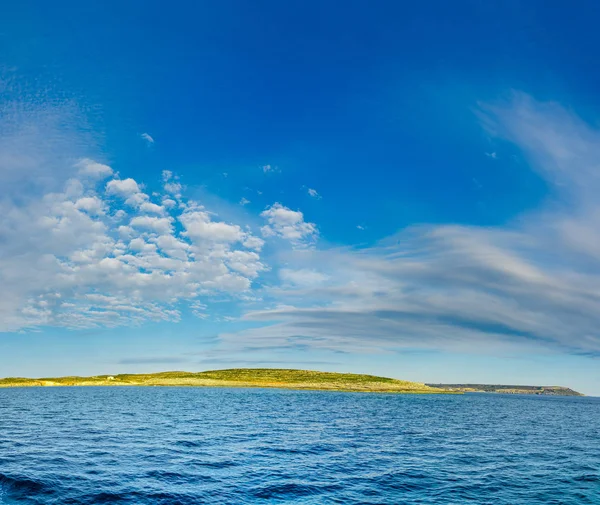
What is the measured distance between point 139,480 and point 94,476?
3.71m

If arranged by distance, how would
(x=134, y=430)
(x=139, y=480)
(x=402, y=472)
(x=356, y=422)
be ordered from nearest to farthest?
(x=139, y=480) < (x=402, y=472) < (x=134, y=430) < (x=356, y=422)

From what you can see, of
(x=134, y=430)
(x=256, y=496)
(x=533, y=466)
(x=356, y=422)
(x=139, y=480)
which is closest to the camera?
(x=256, y=496)

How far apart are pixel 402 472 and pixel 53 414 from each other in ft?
223

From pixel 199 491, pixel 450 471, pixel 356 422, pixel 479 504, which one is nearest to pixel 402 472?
pixel 450 471

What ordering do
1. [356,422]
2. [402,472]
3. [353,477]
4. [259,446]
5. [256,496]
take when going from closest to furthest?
[256,496], [353,477], [402,472], [259,446], [356,422]

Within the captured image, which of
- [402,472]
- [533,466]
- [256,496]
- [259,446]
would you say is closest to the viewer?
[256,496]

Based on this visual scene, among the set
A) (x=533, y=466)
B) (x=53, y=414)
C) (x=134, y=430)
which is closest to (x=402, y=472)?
(x=533, y=466)

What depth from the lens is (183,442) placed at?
48500mm

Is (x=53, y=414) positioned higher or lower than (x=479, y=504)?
lower

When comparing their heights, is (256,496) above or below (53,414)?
above

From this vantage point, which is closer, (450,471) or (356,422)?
(450,471)

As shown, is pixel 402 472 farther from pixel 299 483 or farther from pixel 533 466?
pixel 533 466

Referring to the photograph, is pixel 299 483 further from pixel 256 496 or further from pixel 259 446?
pixel 259 446

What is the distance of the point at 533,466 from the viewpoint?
4194cm
